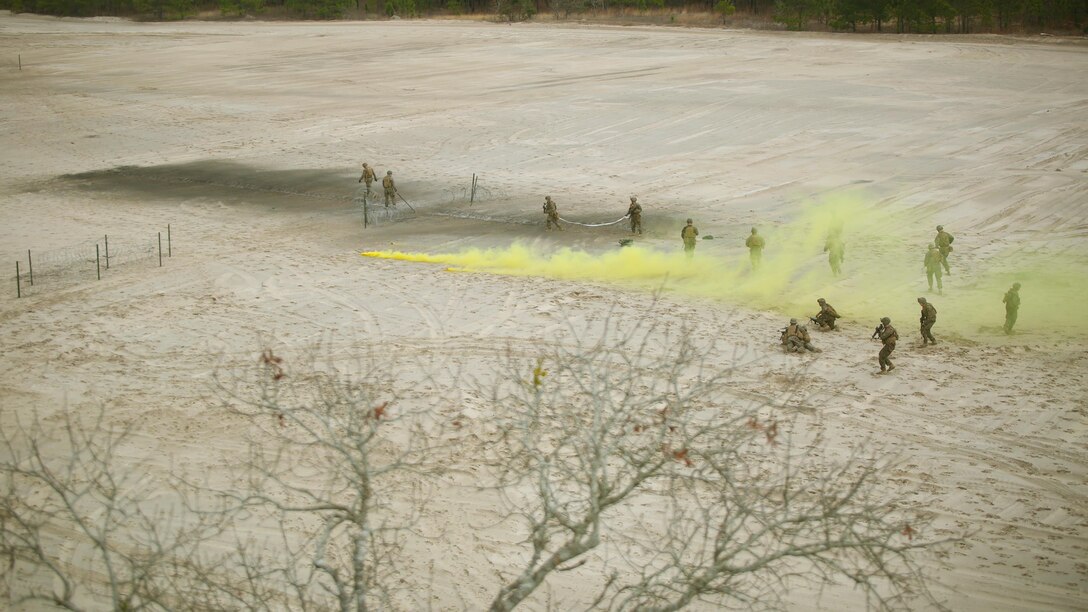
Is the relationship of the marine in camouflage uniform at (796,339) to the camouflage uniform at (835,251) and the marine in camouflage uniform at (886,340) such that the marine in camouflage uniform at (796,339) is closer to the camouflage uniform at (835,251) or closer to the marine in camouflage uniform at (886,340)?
the marine in camouflage uniform at (886,340)

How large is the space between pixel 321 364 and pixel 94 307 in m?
6.64

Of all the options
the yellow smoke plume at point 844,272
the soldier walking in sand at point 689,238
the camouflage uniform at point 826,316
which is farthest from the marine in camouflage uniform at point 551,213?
the camouflage uniform at point 826,316

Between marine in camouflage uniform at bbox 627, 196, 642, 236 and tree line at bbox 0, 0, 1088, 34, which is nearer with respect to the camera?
marine in camouflage uniform at bbox 627, 196, 642, 236

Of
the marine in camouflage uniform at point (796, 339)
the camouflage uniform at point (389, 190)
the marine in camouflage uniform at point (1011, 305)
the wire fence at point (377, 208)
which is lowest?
the marine in camouflage uniform at point (796, 339)

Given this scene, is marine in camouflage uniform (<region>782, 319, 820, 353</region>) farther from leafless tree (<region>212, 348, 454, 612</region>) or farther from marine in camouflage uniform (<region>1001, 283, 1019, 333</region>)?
leafless tree (<region>212, 348, 454, 612</region>)

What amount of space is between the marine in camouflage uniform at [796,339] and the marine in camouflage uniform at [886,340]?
1.41 meters

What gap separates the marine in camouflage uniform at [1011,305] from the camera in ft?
69.0

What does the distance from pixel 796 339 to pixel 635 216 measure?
896 centimetres

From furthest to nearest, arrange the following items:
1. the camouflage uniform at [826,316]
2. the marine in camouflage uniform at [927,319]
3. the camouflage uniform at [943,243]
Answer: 1. the camouflage uniform at [943,243]
2. the camouflage uniform at [826,316]
3. the marine in camouflage uniform at [927,319]

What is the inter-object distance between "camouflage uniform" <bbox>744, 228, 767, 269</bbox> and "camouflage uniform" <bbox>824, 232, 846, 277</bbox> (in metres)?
1.52

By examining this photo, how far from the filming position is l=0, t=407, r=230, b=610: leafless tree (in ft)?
41.9

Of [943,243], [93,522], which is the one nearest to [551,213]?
[943,243]

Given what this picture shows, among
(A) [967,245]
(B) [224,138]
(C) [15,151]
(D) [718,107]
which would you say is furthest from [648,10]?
(A) [967,245]

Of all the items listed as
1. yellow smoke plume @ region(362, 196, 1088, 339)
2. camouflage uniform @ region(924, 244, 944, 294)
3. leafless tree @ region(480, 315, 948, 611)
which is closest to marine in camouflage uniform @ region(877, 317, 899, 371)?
leafless tree @ region(480, 315, 948, 611)
